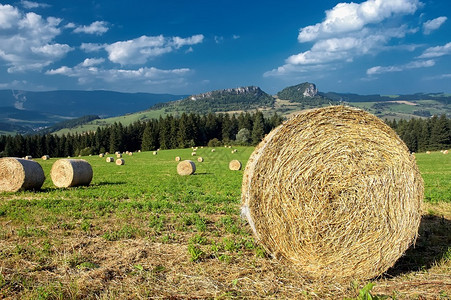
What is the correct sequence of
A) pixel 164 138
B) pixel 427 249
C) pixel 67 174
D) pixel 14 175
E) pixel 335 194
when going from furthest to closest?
pixel 164 138, pixel 67 174, pixel 14 175, pixel 427 249, pixel 335 194

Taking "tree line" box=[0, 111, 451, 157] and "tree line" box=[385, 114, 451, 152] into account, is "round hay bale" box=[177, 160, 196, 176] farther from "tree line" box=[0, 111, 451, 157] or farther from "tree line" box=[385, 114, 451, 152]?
"tree line" box=[385, 114, 451, 152]

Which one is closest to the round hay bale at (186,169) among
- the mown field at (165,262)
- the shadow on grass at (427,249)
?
the mown field at (165,262)

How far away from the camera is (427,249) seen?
6.66m

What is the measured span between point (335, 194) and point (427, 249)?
9.73 ft

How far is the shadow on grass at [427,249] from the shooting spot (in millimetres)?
5788

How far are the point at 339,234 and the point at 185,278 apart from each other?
282 centimetres

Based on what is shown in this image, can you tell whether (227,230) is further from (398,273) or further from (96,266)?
(398,273)

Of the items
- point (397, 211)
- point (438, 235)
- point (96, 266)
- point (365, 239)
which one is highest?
point (397, 211)

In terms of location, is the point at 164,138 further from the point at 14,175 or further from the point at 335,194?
the point at 335,194

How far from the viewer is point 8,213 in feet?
32.2

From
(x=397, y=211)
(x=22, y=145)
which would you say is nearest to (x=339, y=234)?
(x=397, y=211)

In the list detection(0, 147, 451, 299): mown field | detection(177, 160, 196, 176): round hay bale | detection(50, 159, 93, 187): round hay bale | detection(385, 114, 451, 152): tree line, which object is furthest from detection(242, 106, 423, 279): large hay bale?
detection(385, 114, 451, 152): tree line

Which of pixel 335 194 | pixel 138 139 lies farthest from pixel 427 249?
pixel 138 139

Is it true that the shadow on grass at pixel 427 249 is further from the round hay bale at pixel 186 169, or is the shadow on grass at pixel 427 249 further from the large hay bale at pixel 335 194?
the round hay bale at pixel 186 169
